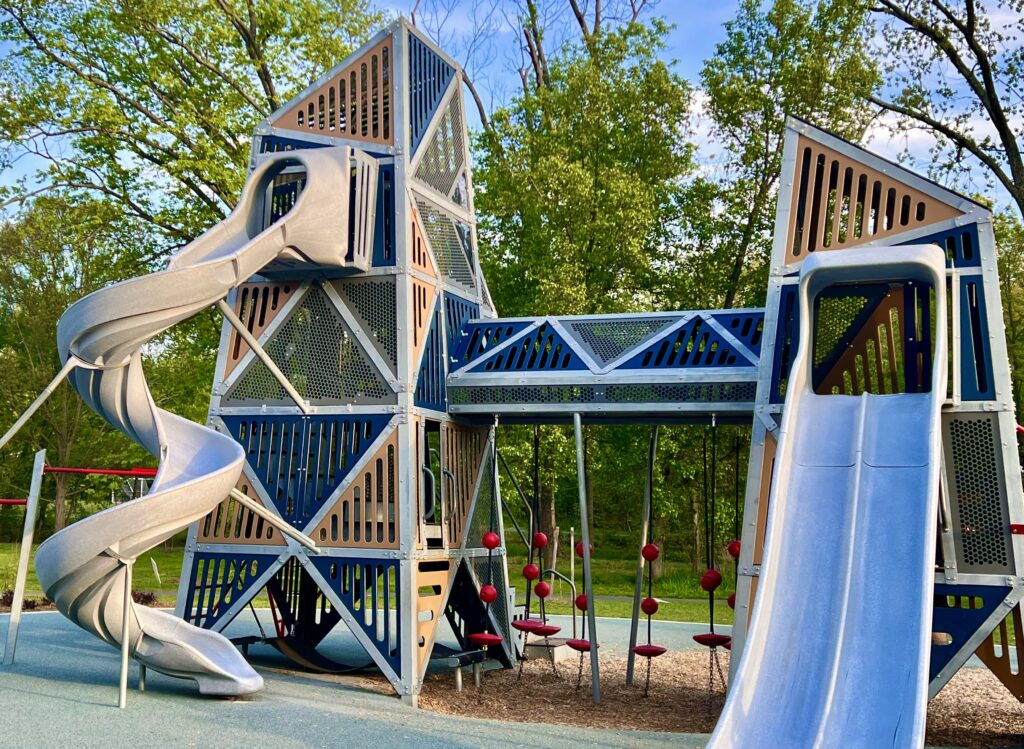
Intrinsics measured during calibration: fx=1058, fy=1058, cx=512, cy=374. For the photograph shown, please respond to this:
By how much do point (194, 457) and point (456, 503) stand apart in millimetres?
3131

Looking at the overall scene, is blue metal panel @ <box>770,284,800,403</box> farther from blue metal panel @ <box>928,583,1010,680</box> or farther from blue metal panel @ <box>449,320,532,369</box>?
blue metal panel @ <box>449,320,532,369</box>

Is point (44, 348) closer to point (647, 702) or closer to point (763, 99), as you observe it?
point (763, 99)

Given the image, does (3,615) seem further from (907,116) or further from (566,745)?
(907,116)

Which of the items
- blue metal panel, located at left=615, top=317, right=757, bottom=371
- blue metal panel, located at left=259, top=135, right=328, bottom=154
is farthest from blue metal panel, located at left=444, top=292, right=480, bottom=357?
blue metal panel, located at left=259, top=135, right=328, bottom=154

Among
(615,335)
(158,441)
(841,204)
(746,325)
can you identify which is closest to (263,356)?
(158,441)

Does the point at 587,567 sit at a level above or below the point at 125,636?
above

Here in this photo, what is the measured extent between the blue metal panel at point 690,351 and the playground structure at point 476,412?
0.02m

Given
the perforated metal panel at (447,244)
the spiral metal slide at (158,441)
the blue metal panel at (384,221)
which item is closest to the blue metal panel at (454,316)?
the perforated metal panel at (447,244)

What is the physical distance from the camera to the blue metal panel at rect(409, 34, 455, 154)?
35.9 ft

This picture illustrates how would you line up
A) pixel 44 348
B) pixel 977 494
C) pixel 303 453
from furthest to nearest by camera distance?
pixel 44 348 < pixel 303 453 < pixel 977 494

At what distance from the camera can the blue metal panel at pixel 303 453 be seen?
34.1 feet

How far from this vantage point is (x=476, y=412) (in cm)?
1127

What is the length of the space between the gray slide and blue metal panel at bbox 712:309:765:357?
156 cm

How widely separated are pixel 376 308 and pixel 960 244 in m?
5.39
